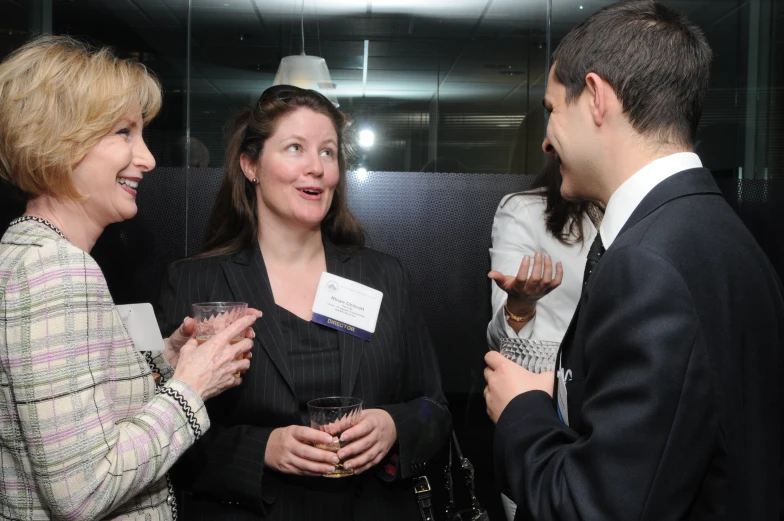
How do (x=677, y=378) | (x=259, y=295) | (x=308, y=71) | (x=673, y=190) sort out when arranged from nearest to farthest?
1. (x=677, y=378)
2. (x=673, y=190)
3. (x=259, y=295)
4. (x=308, y=71)

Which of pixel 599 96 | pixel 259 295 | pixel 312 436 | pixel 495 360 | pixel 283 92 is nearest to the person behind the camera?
pixel 599 96

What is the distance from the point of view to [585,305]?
3.89ft

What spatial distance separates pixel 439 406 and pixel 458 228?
38.8 inches

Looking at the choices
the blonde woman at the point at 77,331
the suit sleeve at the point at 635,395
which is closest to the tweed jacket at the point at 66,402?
the blonde woman at the point at 77,331

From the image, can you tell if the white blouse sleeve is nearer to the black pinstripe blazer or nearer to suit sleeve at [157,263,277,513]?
the black pinstripe blazer

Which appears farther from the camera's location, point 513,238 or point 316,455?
point 513,238

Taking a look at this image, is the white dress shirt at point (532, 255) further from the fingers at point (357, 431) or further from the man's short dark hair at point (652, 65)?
the man's short dark hair at point (652, 65)

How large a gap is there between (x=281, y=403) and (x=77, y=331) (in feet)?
2.60

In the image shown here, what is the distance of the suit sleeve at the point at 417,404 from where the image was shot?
83.4 inches

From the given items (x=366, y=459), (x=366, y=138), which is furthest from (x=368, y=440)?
(x=366, y=138)

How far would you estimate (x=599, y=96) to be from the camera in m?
1.31

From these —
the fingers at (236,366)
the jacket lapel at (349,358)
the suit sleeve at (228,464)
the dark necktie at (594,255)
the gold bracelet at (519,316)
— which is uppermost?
the dark necktie at (594,255)

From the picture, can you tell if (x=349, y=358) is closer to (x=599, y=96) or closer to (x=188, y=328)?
(x=188, y=328)

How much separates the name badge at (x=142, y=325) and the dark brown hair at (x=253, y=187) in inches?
19.2
